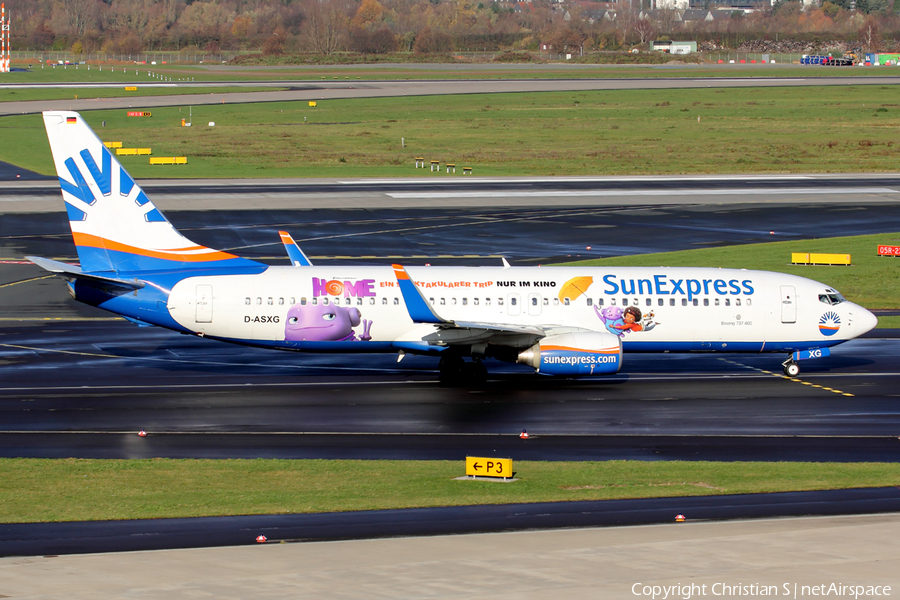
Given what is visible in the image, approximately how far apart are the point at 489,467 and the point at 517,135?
104 m

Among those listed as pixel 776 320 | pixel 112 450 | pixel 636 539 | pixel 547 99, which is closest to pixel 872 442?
pixel 776 320

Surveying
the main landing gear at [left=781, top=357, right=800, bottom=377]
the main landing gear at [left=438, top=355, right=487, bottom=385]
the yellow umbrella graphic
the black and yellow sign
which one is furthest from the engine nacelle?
the black and yellow sign

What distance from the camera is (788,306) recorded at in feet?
135

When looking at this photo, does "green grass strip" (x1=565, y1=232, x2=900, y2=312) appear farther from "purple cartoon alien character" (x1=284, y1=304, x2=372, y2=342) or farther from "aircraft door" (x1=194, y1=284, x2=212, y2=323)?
"aircraft door" (x1=194, y1=284, x2=212, y2=323)

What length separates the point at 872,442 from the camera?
3212 cm

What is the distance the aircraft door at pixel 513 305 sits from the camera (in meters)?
40.0

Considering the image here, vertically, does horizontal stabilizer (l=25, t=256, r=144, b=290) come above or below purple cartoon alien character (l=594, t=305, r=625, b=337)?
above

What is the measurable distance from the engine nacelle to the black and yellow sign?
424 inches

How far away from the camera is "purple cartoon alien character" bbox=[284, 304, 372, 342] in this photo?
1539 inches

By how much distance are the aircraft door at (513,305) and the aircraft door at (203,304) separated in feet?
36.2

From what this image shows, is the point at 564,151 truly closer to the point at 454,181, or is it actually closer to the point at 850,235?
the point at 454,181

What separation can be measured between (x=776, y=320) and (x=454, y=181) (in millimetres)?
60059

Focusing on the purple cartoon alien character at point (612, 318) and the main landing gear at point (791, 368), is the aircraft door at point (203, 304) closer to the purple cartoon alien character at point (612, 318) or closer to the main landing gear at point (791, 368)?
the purple cartoon alien character at point (612, 318)

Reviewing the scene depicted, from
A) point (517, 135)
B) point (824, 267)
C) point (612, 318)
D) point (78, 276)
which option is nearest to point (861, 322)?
point (612, 318)
